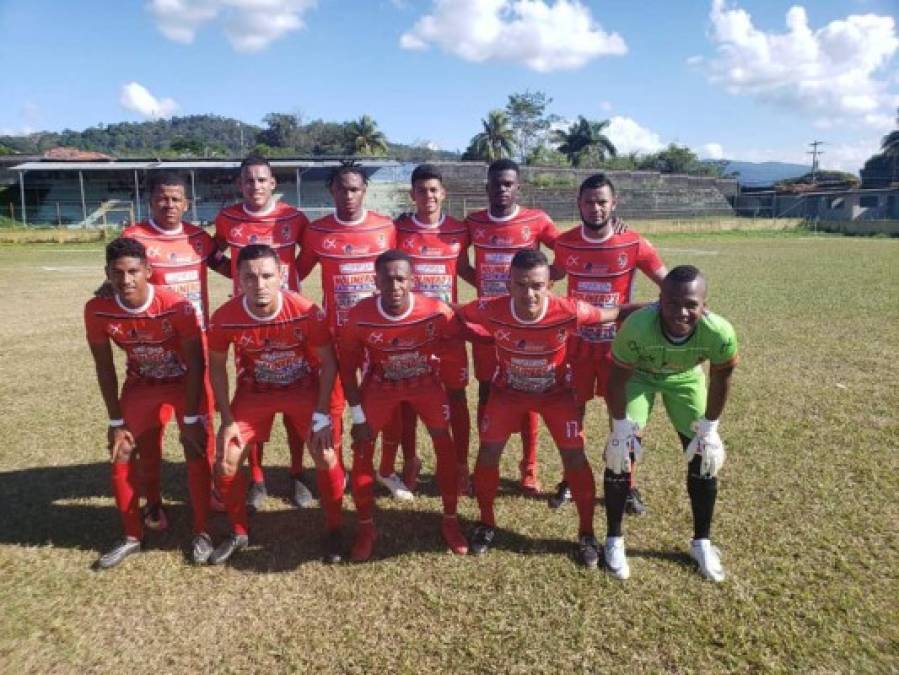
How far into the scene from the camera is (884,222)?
39.3 meters

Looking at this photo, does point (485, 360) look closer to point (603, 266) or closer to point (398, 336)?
point (398, 336)

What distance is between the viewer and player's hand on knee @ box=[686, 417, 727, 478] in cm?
386

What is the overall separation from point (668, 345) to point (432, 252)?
2.00 m

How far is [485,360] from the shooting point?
492cm

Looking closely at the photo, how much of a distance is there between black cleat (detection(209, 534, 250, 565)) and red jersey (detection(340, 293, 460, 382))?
1.39 metres

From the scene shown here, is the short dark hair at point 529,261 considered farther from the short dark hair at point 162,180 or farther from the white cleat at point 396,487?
the short dark hair at point 162,180

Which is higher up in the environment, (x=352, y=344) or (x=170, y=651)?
(x=352, y=344)

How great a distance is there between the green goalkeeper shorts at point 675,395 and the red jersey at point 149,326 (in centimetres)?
294

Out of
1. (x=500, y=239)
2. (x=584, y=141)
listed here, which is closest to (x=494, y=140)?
(x=584, y=141)

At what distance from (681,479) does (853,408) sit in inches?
110

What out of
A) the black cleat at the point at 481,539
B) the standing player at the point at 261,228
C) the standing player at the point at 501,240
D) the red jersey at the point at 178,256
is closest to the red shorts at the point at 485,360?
the standing player at the point at 501,240

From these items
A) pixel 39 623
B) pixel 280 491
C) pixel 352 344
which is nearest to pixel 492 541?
pixel 352 344

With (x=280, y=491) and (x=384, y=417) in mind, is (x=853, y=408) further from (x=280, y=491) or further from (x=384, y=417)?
(x=280, y=491)

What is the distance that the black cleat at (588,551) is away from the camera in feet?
12.9
